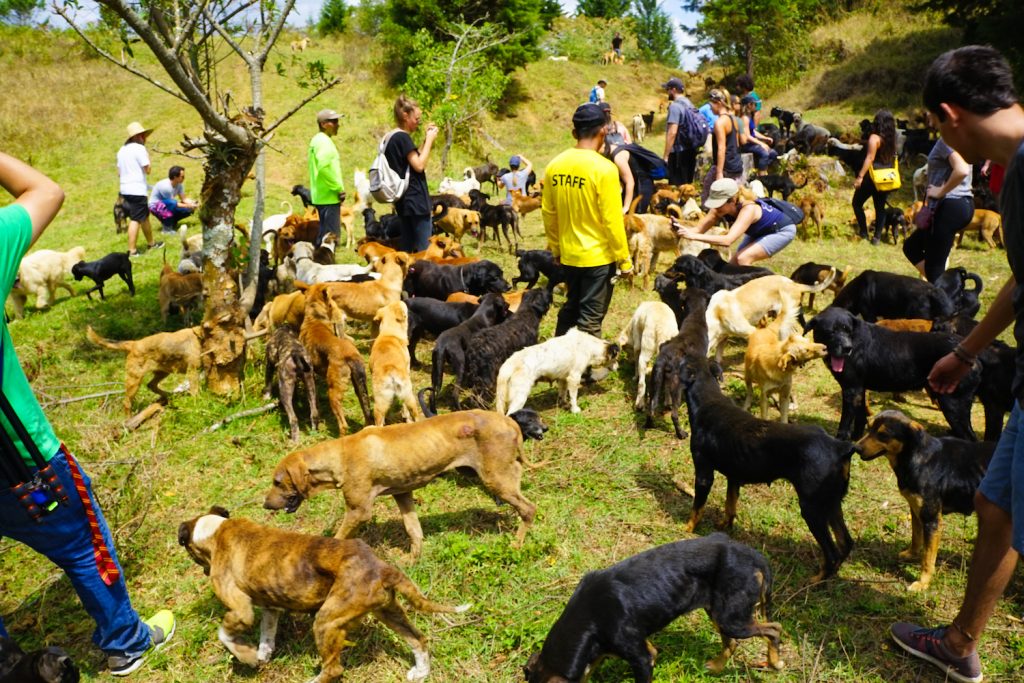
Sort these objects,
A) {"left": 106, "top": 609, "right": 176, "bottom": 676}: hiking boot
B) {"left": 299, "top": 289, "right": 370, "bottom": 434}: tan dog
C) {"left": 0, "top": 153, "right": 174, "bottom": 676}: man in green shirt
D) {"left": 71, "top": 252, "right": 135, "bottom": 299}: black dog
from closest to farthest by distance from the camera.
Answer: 1. {"left": 0, "top": 153, "right": 174, "bottom": 676}: man in green shirt
2. {"left": 106, "top": 609, "right": 176, "bottom": 676}: hiking boot
3. {"left": 299, "top": 289, "right": 370, "bottom": 434}: tan dog
4. {"left": 71, "top": 252, "right": 135, "bottom": 299}: black dog

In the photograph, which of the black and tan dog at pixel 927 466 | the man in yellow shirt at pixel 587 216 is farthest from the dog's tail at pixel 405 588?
the man in yellow shirt at pixel 587 216

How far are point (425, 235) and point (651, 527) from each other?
5563 millimetres

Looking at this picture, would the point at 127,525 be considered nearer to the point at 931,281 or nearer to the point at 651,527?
the point at 651,527

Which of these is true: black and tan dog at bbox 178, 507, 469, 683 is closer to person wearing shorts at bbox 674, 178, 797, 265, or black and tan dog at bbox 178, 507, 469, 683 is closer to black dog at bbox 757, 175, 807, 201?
person wearing shorts at bbox 674, 178, 797, 265

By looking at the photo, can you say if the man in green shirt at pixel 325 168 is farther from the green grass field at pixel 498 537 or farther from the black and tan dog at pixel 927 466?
the black and tan dog at pixel 927 466

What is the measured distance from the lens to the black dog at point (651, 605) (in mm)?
3240

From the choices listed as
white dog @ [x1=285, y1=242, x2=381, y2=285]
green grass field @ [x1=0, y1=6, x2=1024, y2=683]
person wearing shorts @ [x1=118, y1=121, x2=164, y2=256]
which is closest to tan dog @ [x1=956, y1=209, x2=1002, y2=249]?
green grass field @ [x1=0, y1=6, x2=1024, y2=683]

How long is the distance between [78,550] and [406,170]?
19.0ft

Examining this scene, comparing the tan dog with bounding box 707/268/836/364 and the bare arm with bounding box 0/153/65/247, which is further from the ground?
the bare arm with bounding box 0/153/65/247

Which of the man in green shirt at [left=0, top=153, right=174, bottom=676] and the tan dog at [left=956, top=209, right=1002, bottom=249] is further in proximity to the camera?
the tan dog at [left=956, top=209, right=1002, bottom=249]

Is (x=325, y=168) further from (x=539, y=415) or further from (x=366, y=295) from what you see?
(x=539, y=415)

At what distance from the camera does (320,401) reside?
22.9ft

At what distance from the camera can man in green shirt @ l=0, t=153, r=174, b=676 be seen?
2754 mm

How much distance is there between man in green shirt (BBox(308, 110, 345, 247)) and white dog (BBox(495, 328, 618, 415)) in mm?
4332
